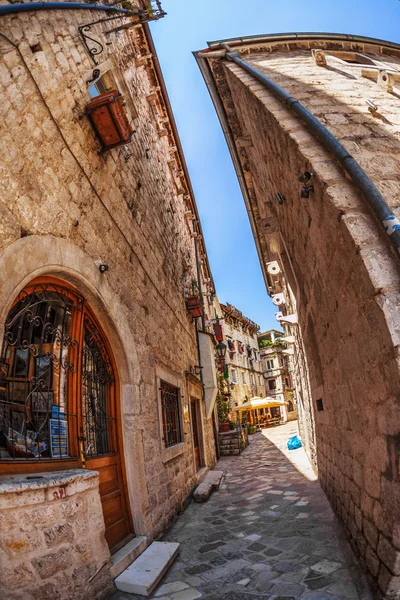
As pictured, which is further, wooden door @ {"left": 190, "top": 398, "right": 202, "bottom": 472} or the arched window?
wooden door @ {"left": 190, "top": 398, "right": 202, "bottom": 472}

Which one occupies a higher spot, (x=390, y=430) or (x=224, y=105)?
(x=224, y=105)

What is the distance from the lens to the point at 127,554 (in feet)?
9.95

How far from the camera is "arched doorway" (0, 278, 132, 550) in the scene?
251 cm

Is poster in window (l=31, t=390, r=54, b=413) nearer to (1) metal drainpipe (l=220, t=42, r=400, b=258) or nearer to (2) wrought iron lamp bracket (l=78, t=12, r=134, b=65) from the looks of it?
(1) metal drainpipe (l=220, t=42, r=400, b=258)

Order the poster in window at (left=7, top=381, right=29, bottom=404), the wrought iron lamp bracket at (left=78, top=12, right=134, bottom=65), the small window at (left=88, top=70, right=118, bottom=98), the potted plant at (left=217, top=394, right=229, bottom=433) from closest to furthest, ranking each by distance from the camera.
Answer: the poster in window at (left=7, top=381, right=29, bottom=404) < the wrought iron lamp bracket at (left=78, top=12, right=134, bottom=65) < the small window at (left=88, top=70, right=118, bottom=98) < the potted plant at (left=217, top=394, right=229, bottom=433)

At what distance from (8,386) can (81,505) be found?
3.26 feet

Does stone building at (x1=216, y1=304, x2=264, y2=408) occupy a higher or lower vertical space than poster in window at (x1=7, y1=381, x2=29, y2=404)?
higher

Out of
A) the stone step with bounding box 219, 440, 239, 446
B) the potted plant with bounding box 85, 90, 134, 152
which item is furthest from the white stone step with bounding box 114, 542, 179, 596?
the stone step with bounding box 219, 440, 239, 446

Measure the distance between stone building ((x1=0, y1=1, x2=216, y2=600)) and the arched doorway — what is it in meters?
0.01

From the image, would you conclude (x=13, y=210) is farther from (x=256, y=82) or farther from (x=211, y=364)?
(x=211, y=364)

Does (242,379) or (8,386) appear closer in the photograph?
(8,386)

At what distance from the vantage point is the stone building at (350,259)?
2125 mm

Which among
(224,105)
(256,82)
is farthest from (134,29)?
(256,82)

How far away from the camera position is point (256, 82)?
5238 mm
